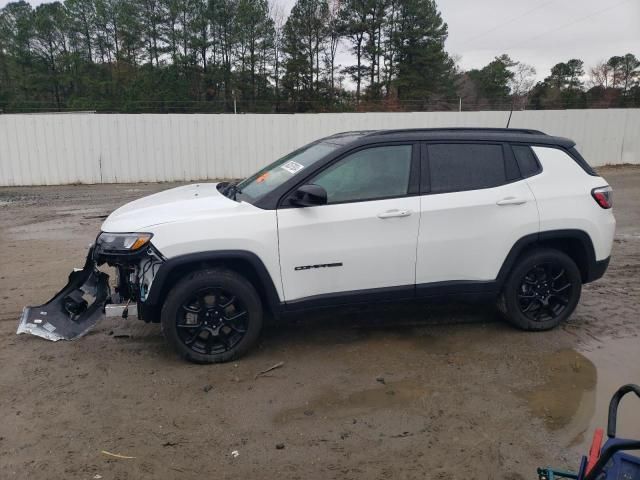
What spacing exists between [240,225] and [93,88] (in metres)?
41.3

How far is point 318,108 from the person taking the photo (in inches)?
1423

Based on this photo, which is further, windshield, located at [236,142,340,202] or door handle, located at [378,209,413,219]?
windshield, located at [236,142,340,202]

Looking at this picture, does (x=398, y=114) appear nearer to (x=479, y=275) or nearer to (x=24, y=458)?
(x=479, y=275)

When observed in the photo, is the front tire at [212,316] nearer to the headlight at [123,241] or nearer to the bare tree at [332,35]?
the headlight at [123,241]

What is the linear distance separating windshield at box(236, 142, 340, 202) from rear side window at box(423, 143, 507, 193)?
2.83ft

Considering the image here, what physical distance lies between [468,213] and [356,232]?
997 millimetres

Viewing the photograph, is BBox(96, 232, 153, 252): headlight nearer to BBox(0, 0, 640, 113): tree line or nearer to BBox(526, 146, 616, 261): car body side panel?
BBox(526, 146, 616, 261): car body side panel

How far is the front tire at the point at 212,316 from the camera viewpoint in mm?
4188

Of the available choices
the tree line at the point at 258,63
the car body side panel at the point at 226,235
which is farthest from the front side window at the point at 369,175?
the tree line at the point at 258,63

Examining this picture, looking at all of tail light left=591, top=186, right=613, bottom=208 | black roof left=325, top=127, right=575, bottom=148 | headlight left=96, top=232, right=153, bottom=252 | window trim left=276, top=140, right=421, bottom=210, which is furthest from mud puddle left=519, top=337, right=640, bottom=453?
headlight left=96, top=232, right=153, bottom=252

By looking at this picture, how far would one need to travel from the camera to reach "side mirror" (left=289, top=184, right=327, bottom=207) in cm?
416

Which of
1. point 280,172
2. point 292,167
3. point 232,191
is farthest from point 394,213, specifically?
point 232,191

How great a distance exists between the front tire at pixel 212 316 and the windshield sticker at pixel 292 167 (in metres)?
0.99

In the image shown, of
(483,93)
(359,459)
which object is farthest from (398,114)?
(483,93)
